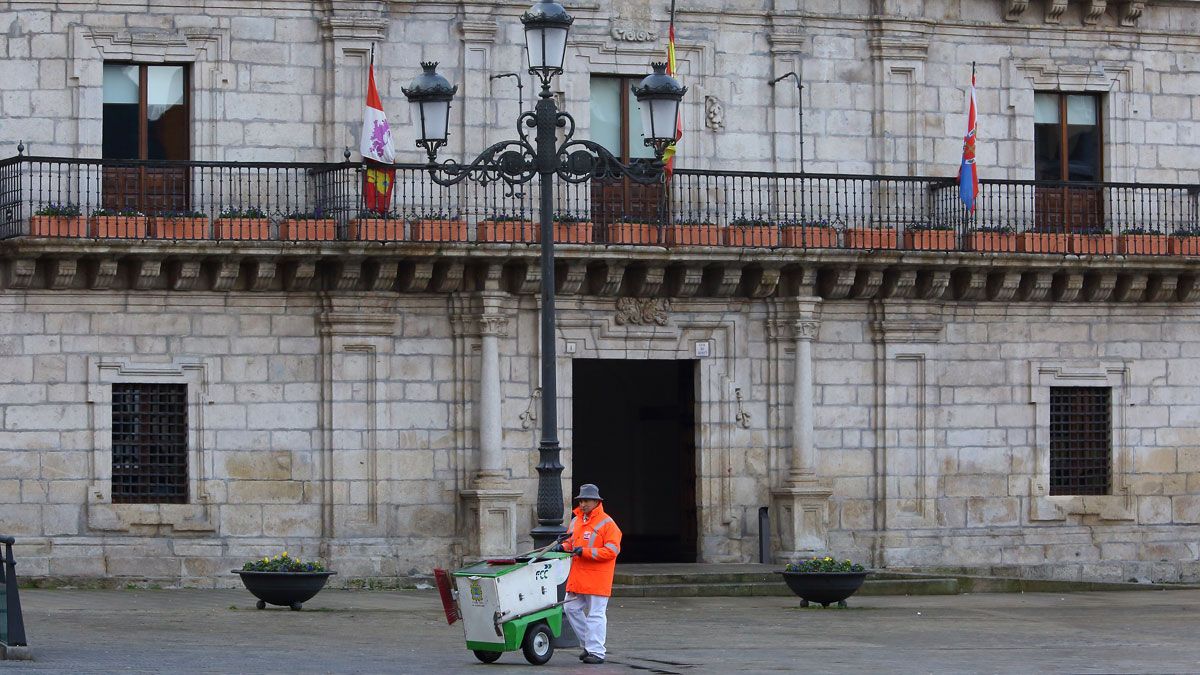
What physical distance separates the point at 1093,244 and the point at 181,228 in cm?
1214

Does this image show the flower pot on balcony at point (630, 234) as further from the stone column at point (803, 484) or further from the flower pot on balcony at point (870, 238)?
the flower pot on balcony at point (870, 238)

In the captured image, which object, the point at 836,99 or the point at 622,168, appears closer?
the point at 622,168

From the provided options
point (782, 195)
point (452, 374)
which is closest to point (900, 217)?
point (782, 195)

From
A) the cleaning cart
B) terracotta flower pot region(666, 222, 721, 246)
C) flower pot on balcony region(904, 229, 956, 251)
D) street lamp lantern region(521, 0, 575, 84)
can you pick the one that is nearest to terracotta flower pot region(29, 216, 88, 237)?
terracotta flower pot region(666, 222, 721, 246)

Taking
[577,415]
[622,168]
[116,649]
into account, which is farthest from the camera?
[577,415]

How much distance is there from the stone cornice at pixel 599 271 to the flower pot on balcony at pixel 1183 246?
0.16 metres

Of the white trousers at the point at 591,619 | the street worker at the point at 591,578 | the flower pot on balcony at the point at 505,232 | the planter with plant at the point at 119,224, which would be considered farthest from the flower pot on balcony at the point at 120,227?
the white trousers at the point at 591,619

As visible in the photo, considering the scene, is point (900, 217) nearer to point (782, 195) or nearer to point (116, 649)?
point (782, 195)

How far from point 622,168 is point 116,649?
6713 mm

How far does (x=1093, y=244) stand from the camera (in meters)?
32.9

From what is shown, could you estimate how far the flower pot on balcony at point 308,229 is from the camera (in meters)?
29.9

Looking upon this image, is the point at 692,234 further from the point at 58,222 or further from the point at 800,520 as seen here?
the point at 58,222

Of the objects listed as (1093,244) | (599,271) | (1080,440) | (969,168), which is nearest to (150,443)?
(599,271)

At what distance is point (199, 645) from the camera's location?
2153 cm
